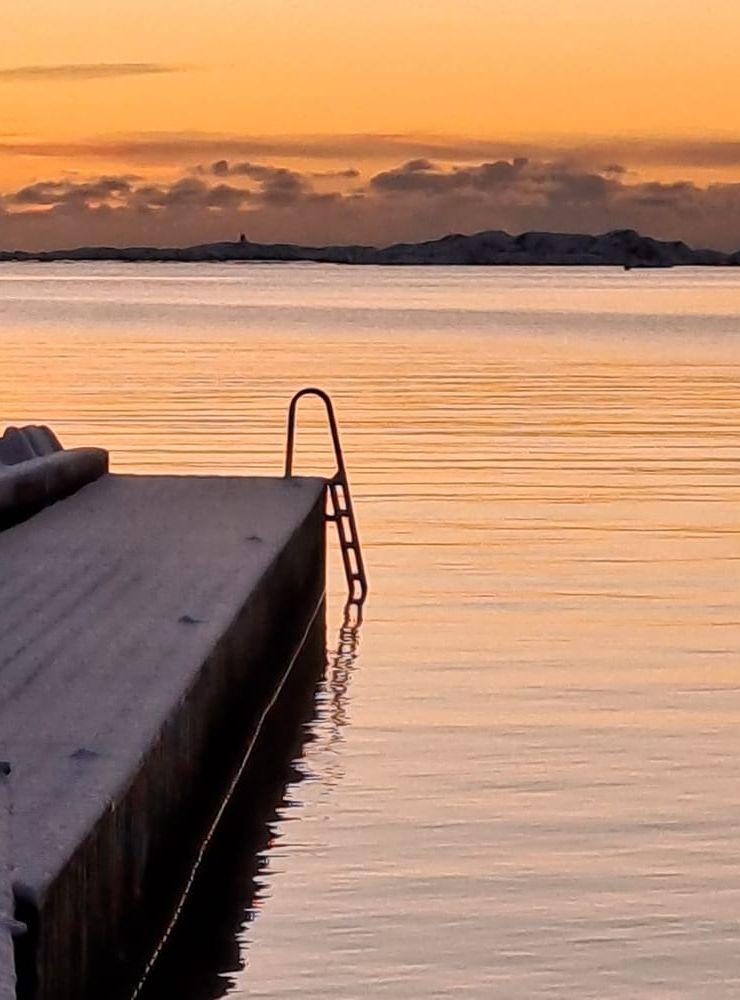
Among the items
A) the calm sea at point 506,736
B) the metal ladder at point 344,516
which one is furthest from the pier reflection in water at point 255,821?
the metal ladder at point 344,516

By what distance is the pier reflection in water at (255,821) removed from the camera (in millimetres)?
8359

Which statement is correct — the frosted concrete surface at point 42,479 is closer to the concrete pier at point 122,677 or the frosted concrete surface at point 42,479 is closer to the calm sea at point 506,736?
the concrete pier at point 122,677

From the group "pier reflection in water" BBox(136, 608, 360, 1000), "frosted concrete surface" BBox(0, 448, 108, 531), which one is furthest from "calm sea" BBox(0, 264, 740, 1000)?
"frosted concrete surface" BBox(0, 448, 108, 531)

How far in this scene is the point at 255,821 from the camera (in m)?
10.7

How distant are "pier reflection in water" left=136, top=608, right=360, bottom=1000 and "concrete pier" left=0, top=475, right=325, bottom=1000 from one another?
30cm

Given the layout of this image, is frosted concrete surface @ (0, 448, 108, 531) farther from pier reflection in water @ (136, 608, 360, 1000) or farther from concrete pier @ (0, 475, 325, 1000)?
pier reflection in water @ (136, 608, 360, 1000)

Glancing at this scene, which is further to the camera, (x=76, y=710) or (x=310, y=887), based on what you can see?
(x=310, y=887)

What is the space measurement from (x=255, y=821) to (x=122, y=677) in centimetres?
236

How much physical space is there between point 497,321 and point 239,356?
154 feet

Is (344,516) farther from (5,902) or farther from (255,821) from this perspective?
(5,902)

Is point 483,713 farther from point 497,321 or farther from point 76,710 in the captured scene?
point 497,321

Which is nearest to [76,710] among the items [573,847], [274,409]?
[573,847]

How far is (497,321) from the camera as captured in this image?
111 meters

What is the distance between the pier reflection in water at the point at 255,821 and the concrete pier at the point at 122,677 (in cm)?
30
